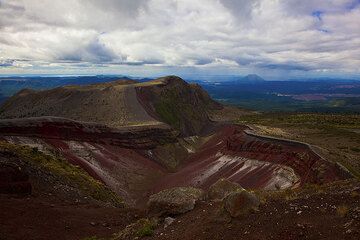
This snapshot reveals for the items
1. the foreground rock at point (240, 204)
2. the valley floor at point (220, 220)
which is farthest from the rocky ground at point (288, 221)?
the foreground rock at point (240, 204)

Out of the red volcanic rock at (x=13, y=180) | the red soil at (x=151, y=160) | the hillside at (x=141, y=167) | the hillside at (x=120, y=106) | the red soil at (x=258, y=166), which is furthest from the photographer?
the hillside at (x=120, y=106)

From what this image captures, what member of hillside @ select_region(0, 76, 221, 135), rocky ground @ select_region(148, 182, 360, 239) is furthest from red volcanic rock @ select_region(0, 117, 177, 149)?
rocky ground @ select_region(148, 182, 360, 239)

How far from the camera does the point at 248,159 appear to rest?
2311 inches

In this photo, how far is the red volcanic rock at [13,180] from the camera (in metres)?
26.2

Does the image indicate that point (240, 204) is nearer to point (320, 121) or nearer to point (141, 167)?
point (141, 167)

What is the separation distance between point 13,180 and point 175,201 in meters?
12.3

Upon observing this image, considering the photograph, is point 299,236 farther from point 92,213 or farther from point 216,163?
point 216,163

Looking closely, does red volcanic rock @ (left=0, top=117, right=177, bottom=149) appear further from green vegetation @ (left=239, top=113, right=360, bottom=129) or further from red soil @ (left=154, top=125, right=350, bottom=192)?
green vegetation @ (left=239, top=113, right=360, bottom=129)

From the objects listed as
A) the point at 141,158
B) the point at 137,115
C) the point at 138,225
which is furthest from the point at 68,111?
the point at 138,225

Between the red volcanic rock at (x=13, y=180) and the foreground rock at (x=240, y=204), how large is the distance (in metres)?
15.8

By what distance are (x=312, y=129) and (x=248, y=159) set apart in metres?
34.5

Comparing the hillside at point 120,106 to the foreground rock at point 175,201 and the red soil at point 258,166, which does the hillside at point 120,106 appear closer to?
the red soil at point 258,166

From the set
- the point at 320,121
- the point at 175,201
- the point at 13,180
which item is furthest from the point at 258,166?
the point at 320,121

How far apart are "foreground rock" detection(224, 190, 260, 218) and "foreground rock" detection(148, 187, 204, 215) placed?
3.93 meters
